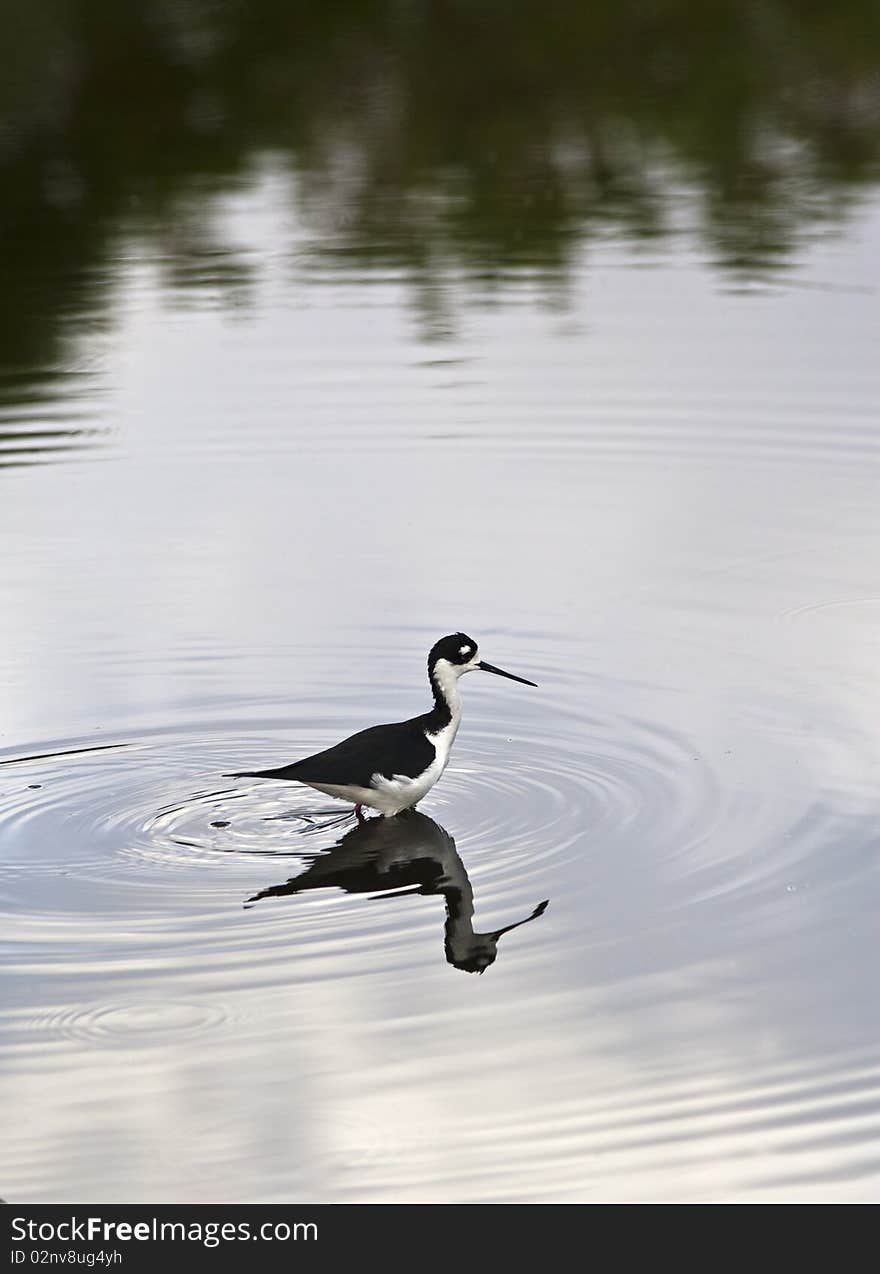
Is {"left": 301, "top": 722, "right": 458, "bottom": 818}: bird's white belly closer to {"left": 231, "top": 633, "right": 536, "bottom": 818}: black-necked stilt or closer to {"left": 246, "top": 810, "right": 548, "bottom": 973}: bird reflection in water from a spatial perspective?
{"left": 231, "top": 633, "right": 536, "bottom": 818}: black-necked stilt

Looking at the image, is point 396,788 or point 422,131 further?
point 422,131

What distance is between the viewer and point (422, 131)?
3017 centimetres

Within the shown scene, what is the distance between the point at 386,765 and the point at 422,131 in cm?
2161

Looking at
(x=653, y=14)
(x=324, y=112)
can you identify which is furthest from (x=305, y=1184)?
(x=653, y=14)

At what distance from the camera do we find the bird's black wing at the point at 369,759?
998 cm

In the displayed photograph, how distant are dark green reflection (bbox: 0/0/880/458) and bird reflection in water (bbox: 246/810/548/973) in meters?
11.0

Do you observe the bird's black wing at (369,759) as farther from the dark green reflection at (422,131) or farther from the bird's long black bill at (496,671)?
the dark green reflection at (422,131)

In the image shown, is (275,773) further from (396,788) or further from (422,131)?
(422,131)

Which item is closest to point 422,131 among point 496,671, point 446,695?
point 496,671

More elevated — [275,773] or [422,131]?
[422,131]

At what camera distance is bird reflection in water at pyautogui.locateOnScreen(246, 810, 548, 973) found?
29.4 ft

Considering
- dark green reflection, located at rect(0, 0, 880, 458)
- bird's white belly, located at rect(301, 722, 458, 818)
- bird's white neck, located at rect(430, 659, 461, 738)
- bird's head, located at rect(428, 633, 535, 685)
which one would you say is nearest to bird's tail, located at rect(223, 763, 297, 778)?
bird's white belly, located at rect(301, 722, 458, 818)

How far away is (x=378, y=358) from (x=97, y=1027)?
1162 centimetres
